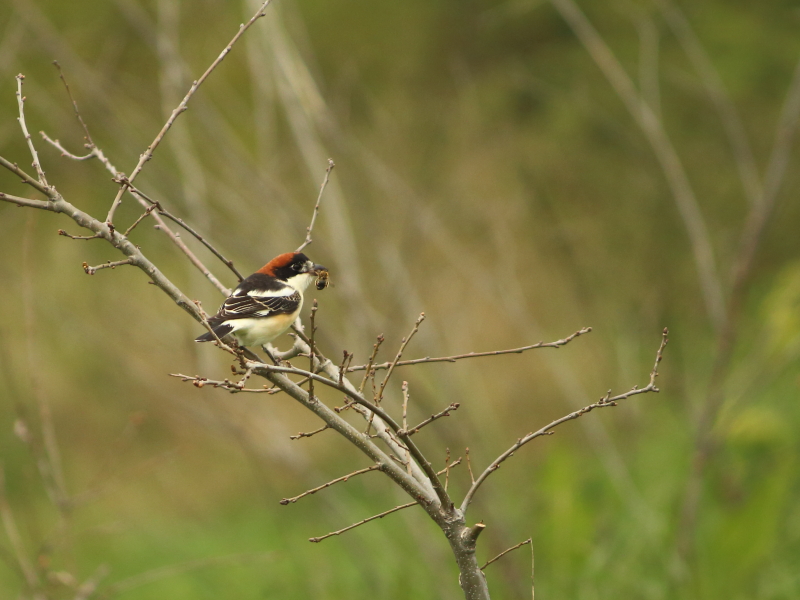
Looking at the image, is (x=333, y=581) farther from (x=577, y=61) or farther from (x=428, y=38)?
(x=577, y=61)

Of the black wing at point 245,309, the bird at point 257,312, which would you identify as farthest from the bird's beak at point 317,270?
the black wing at point 245,309

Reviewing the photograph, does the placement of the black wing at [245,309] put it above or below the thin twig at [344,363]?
above

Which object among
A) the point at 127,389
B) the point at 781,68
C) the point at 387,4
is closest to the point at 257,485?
the point at 127,389

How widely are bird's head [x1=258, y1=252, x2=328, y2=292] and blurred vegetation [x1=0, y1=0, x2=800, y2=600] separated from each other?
102 centimetres

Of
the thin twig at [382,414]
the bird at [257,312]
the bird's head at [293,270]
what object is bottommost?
the thin twig at [382,414]

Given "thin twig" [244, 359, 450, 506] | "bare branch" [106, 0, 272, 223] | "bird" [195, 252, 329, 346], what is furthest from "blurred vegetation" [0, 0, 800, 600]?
"thin twig" [244, 359, 450, 506]

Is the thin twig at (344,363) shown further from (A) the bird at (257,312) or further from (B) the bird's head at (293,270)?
(B) the bird's head at (293,270)

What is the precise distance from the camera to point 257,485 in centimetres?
845

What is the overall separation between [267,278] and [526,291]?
562 centimetres

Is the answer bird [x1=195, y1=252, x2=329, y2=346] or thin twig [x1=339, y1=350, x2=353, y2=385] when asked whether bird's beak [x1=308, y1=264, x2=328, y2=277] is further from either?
thin twig [x1=339, y1=350, x2=353, y2=385]

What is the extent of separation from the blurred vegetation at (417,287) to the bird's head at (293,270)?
1.02m

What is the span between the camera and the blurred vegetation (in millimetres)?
5184

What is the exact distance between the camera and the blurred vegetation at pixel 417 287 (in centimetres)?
518

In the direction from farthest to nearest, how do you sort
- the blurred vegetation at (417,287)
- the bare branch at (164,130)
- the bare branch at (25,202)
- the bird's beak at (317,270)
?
the blurred vegetation at (417,287) → the bird's beak at (317,270) → the bare branch at (164,130) → the bare branch at (25,202)
